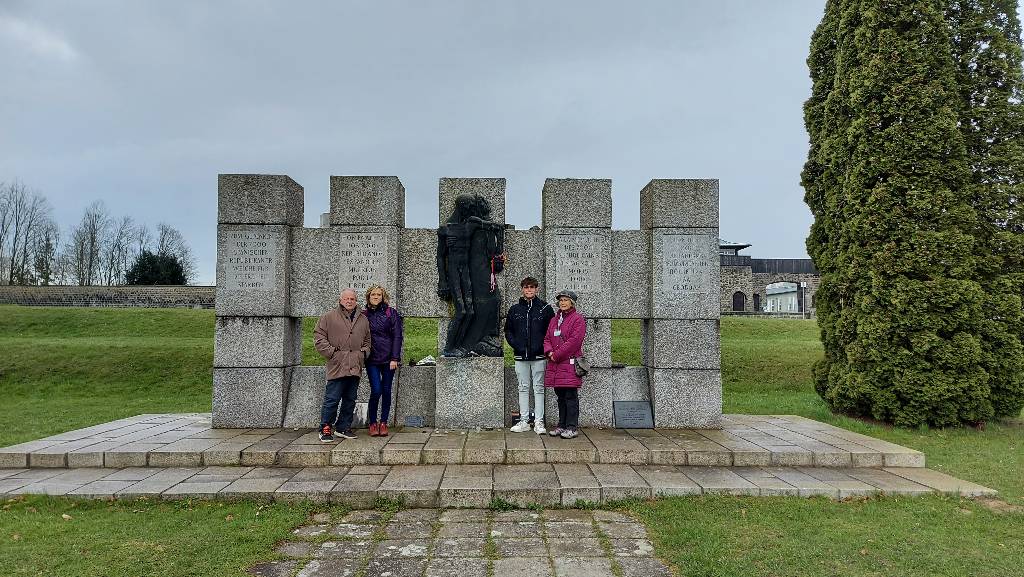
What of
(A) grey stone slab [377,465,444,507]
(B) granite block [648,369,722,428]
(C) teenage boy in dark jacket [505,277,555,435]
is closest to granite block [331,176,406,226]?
(C) teenage boy in dark jacket [505,277,555,435]

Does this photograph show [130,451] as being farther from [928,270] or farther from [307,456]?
[928,270]

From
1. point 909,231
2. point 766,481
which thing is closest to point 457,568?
point 766,481

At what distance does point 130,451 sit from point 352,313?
252cm

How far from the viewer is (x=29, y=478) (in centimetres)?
510

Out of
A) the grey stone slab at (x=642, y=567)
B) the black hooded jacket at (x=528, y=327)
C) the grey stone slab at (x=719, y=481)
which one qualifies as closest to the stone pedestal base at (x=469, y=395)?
the black hooded jacket at (x=528, y=327)

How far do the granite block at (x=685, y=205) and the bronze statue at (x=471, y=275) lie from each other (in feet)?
6.79

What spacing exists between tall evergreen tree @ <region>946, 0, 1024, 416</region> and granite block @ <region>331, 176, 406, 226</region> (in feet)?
25.9

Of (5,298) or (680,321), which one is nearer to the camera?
(680,321)

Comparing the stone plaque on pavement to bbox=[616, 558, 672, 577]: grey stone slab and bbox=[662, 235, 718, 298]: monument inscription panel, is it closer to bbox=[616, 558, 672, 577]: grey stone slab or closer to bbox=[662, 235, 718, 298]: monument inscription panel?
bbox=[662, 235, 718, 298]: monument inscription panel

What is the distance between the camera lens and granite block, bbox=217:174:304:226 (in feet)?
23.3

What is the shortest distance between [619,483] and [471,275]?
10.6ft

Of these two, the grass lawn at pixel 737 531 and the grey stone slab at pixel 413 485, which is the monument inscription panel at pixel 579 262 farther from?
the grass lawn at pixel 737 531

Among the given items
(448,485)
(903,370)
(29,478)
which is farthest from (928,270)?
(29,478)

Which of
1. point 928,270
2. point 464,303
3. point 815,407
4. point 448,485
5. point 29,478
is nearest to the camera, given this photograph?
point 448,485
